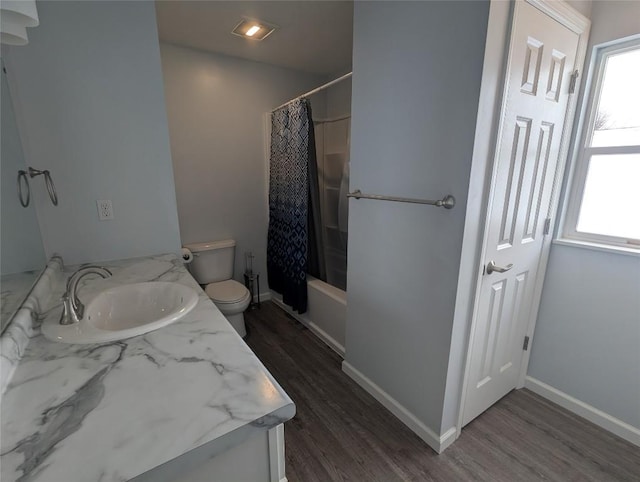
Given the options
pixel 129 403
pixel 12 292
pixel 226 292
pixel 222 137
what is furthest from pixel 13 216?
pixel 222 137

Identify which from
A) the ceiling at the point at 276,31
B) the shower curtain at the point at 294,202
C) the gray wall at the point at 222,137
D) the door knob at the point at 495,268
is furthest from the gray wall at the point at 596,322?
the gray wall at the point at 222,137

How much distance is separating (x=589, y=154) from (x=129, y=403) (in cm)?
230

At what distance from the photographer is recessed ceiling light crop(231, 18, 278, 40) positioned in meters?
2.00

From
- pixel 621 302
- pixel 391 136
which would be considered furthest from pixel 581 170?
pixel 391 136

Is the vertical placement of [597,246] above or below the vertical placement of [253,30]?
below

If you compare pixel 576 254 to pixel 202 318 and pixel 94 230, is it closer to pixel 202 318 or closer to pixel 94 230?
pixel 202 318

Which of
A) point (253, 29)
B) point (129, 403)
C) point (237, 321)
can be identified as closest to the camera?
point (129, 403)

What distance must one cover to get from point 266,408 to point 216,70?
2.74m

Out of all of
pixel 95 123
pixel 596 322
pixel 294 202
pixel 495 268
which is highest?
pixel 95 123

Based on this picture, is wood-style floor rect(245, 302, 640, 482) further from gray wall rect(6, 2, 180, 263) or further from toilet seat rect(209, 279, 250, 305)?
gray wall rect(6, 2, 180, 263)

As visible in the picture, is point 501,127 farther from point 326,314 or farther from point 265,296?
point 265,296

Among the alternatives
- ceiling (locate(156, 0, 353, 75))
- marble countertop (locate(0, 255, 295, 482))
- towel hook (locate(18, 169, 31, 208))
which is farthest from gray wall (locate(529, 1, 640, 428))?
towel hook (locate(18, 169, 31, 208))

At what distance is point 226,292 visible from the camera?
8.02ft

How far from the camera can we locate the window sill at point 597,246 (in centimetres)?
150
